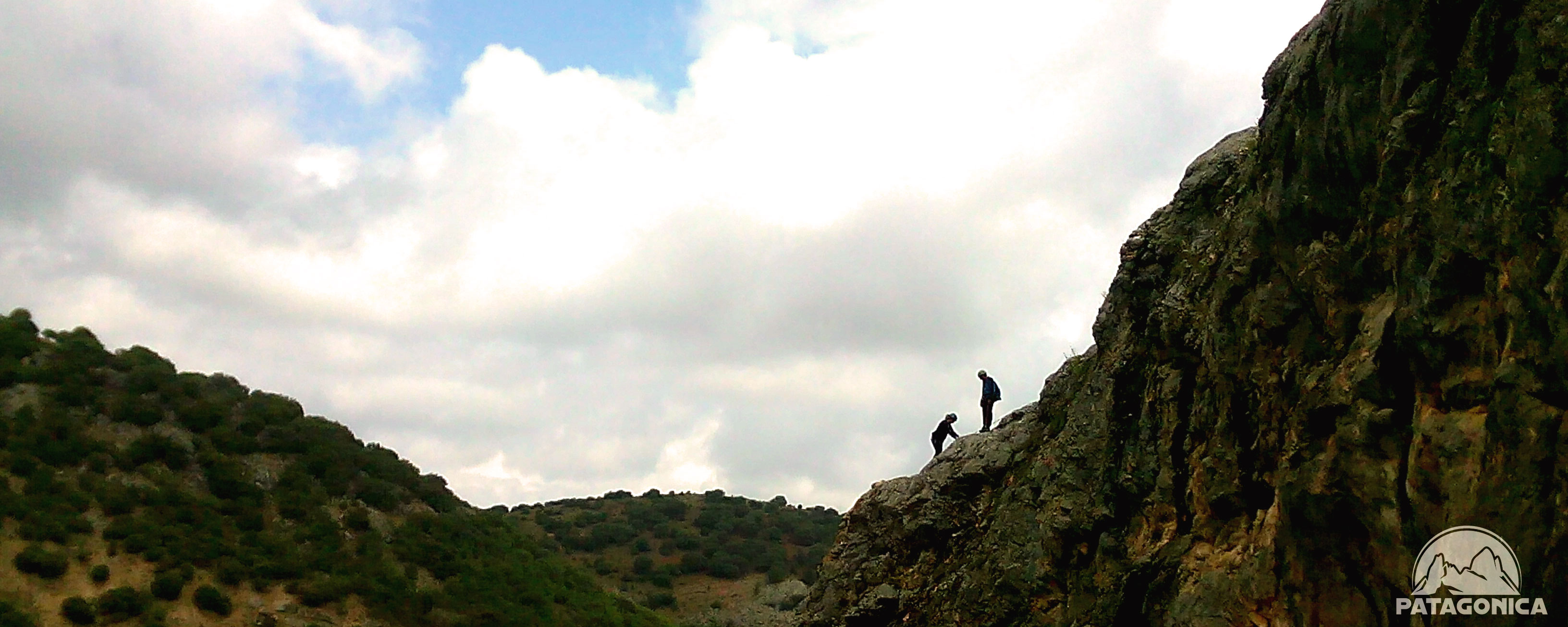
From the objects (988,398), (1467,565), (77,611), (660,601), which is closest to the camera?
(1467,565)

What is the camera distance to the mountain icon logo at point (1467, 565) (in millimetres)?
7637

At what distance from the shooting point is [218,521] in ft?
166

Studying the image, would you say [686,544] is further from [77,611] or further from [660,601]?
[77,611]

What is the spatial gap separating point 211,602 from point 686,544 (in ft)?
146

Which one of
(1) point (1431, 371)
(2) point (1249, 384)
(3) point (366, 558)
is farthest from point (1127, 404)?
(3) point (366, 558)

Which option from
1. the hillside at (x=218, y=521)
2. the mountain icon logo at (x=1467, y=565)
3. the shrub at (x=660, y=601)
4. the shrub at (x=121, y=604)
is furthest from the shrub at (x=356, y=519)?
the mountain icon logo at (x=1467, y=565)

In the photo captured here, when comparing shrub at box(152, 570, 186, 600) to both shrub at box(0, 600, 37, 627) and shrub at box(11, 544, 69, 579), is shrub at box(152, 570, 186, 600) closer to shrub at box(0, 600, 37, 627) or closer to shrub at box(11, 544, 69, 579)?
shrub at box(11, 544, 69, 579)

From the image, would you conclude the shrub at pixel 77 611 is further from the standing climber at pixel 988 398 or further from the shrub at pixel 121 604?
the standing climber at pixel 988 398

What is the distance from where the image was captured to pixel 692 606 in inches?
2945

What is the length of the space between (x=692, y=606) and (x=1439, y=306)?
7017 cm

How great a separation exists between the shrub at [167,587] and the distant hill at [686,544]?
112 feet

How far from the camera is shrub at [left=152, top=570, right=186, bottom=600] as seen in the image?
4328 cm

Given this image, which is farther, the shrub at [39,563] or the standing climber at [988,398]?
the shrub at [39,563]

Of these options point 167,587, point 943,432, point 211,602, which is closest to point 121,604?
point 167,587
